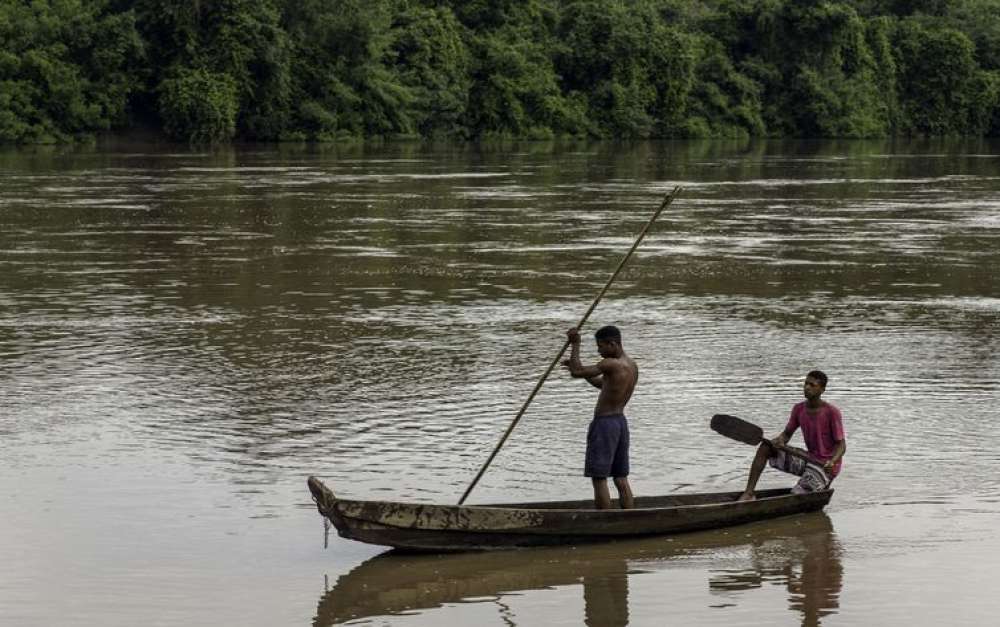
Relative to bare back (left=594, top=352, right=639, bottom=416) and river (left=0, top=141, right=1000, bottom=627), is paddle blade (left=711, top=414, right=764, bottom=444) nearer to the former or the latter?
river (left=0, top=141, right=1000, bottom=627)

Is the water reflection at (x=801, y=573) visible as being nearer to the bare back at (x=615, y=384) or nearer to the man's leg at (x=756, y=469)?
the man's leg at (x=756, y=469)

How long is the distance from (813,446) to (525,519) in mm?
2120

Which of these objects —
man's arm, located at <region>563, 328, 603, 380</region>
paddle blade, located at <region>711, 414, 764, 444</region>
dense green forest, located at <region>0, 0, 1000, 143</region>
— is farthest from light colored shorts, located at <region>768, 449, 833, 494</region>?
dense green forest, located at <region>0, 0, 1000, 143</region>

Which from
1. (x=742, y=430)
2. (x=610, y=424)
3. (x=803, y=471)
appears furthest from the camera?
(x=742, y=430)

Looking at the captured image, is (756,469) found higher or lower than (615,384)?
lower

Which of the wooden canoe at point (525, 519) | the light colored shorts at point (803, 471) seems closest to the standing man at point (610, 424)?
the wooden canoe at point (525, 519)

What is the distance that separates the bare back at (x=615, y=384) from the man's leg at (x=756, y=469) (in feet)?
3.26

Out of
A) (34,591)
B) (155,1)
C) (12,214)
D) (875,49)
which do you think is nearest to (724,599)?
(34,591)

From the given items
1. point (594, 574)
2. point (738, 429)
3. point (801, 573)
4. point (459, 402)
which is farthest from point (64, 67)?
point (801, 573)

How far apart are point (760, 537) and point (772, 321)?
842cm

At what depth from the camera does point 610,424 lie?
30.5 feet

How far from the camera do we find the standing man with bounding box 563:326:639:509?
9.23 meters

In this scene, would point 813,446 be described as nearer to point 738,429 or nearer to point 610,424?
point 738,429

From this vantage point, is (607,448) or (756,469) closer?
(607,448)
